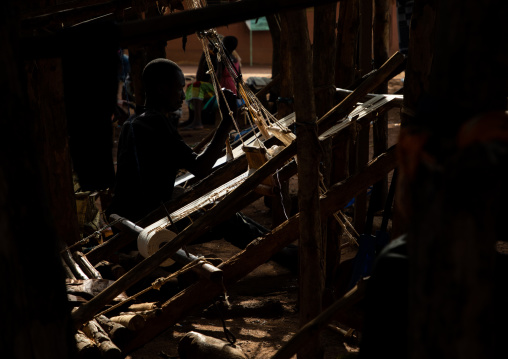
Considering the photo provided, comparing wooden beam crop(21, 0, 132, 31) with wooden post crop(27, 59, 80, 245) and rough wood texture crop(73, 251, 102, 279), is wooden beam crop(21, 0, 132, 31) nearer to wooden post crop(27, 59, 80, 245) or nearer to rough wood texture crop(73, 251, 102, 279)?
wooden post crop(27, 59, 80, 245)

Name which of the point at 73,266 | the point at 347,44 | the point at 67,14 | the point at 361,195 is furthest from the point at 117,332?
the point at 347,44

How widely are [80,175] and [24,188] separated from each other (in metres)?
0.52

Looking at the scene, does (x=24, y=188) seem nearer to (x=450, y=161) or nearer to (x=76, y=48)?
(x=76, y=48)

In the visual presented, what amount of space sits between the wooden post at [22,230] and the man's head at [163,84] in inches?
80.2

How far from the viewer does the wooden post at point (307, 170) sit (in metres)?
2.26

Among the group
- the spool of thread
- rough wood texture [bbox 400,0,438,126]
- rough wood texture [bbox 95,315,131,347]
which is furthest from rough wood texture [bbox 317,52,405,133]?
rough wood texture [bbox 95,315,131,347]

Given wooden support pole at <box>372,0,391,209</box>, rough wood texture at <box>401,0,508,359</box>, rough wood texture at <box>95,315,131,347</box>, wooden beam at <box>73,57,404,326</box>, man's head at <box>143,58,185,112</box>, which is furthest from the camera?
wooden support pole at <box>372,0,391,209</box>

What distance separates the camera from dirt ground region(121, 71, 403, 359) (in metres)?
3.20

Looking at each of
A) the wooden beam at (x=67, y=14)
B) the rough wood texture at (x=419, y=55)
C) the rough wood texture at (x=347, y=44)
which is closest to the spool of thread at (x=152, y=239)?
the wooden beam at (x=67, y=14)

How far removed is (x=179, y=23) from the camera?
5.37ft

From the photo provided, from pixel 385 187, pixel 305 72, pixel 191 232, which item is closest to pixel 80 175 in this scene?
pixel 191 232

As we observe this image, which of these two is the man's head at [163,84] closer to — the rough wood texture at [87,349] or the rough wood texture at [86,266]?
the rough wood texture at [86,266]

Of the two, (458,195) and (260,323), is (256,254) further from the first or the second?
(458,195)

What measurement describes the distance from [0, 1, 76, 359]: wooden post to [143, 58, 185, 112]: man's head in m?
2.04
